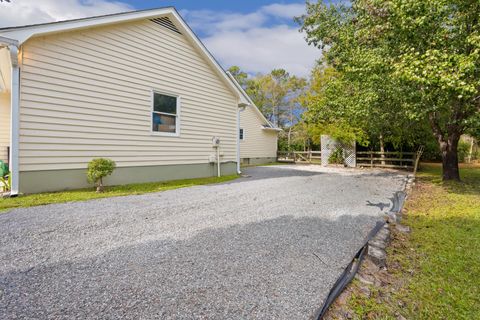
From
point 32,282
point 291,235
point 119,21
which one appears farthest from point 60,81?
point 291,235

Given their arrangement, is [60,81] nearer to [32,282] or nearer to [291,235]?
[32,282]

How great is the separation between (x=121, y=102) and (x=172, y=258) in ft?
18.1

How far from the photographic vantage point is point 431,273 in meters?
2.52

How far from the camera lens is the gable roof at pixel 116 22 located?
4.81 m

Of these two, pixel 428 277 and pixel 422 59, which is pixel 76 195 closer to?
pixel 428 277

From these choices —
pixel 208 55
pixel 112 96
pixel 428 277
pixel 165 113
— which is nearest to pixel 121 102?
pixel 112 96

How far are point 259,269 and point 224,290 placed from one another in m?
0.49

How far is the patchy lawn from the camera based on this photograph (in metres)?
1.95

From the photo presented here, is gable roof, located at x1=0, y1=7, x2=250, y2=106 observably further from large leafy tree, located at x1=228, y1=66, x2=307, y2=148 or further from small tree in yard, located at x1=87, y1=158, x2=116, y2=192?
large leafy tree, located at x1=228, y1=66, x2=307, y2=148

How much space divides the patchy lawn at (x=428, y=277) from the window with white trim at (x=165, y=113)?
664cm

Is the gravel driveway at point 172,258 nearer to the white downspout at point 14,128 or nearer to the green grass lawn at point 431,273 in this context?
the green grass lawn at point 431,273

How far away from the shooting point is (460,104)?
681 cm

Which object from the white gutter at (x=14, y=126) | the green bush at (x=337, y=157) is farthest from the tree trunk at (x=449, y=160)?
the white gutter at (x=14, y=126)

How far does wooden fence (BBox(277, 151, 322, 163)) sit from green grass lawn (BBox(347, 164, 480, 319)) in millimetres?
15253
